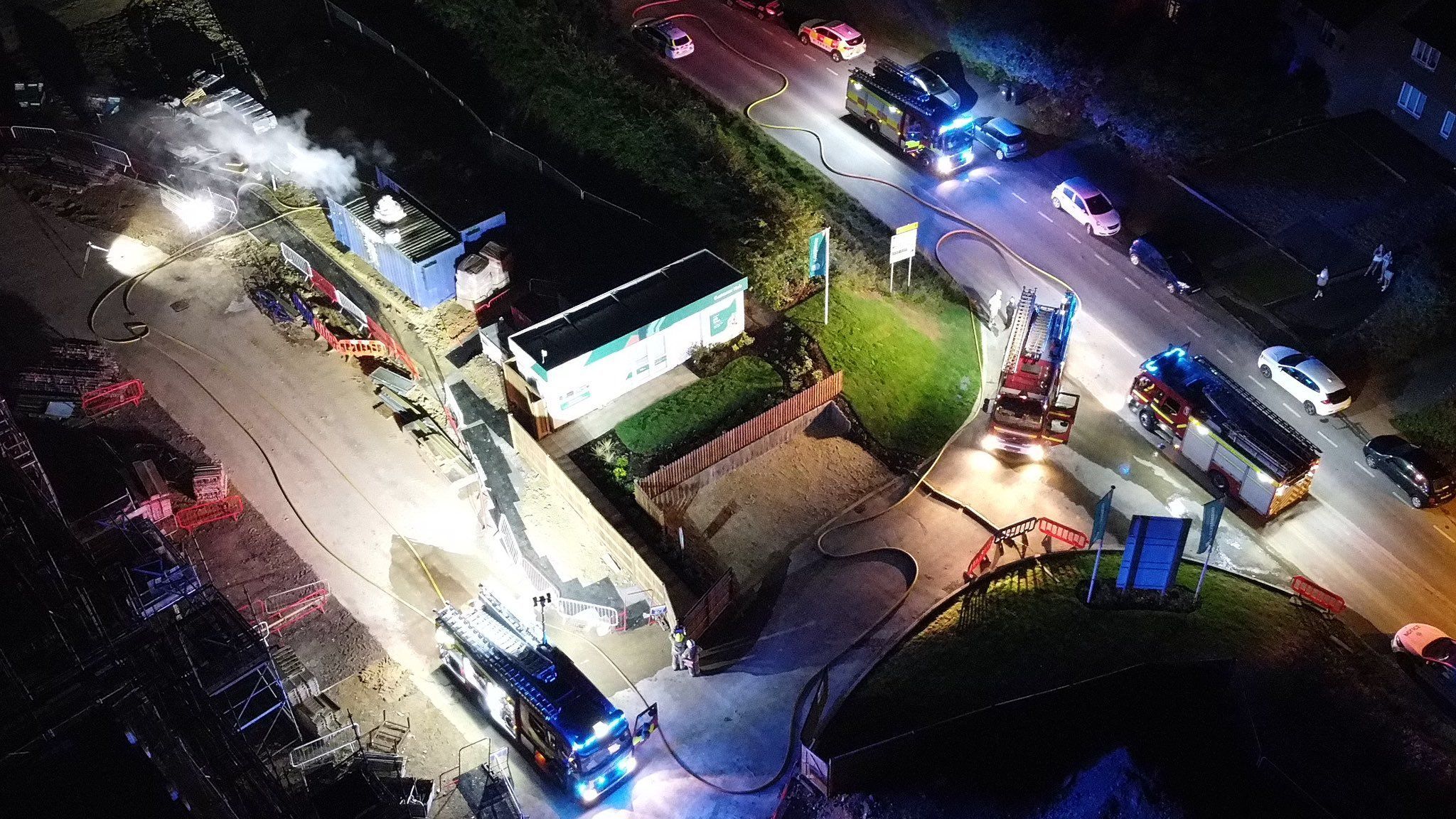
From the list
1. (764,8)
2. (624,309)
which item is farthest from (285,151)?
(764,8)

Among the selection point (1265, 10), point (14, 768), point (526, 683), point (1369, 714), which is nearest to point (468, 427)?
point (526, 683)

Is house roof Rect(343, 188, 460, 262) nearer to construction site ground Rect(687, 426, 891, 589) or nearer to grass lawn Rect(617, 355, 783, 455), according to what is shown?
grass lawn Rect(617, 355, 783, 455)

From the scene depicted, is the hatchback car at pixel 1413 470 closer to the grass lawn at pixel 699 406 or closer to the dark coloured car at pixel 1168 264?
the dark coloured car at pixel 1168 264

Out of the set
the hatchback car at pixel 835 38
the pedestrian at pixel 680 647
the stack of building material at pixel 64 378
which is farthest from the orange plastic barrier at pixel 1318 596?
the stack of building material at pixel 64 378

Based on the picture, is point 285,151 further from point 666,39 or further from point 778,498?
point 778,498

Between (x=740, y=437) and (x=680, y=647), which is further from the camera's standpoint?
(x=740, y=437)

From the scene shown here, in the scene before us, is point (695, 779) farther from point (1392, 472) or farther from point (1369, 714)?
point (1392, 472)
